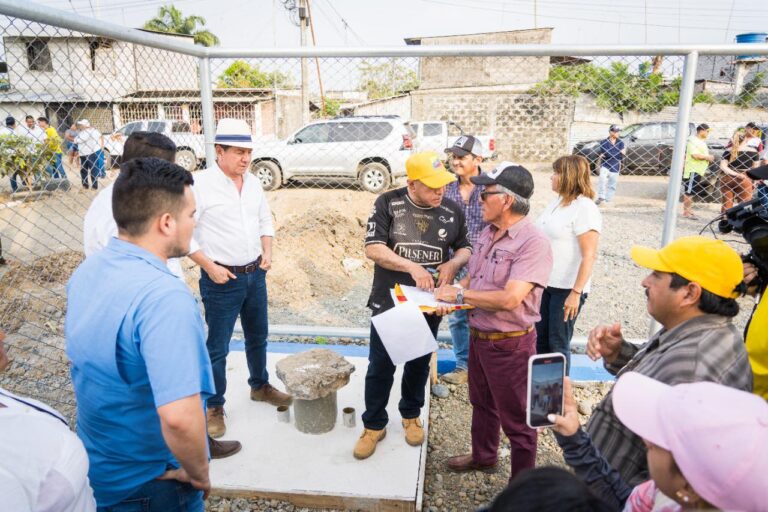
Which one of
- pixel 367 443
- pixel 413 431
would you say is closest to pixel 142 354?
pixel 367 443

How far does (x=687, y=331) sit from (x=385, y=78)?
5780 millimetres

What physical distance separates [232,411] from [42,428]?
8.17 ft

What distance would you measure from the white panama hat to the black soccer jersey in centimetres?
94

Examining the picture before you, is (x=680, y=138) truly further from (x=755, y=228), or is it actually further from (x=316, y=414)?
(x=316, y=414)

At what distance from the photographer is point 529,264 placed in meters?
2.62

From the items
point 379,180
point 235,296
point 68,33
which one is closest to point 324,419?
point 235,296

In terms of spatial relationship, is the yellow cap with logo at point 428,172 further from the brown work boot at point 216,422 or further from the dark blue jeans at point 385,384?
the brown work boot at point 216,422

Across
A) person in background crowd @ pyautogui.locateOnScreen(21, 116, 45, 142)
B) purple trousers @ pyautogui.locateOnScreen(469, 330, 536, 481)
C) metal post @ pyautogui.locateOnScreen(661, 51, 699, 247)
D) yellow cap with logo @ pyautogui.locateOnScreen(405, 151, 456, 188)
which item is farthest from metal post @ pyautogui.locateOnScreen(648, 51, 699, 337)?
person in background crowd @ pyautogui.locateOnScreen(21, 116, 45, 142)

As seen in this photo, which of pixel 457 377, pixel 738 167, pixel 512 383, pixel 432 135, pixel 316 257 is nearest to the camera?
pixel 512 383

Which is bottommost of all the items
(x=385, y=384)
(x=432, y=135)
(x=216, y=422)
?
(x=216, y=422)

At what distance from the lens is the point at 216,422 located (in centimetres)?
328

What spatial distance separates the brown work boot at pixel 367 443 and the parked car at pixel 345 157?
24.8 feet

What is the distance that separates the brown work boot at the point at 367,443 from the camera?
3066 millimetres

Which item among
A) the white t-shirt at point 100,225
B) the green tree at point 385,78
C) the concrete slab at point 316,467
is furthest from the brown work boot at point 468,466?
the green tree at point 385,78
